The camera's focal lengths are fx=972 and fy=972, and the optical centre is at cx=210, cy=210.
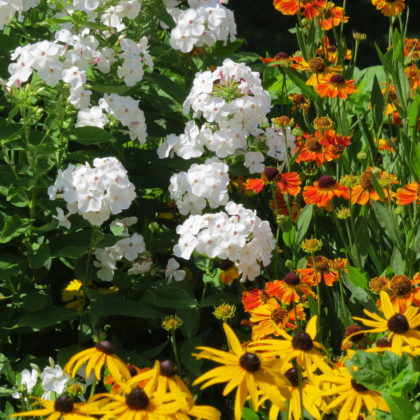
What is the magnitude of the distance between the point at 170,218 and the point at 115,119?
1.63 ft

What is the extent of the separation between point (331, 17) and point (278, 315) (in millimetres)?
1330

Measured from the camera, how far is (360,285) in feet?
7.64

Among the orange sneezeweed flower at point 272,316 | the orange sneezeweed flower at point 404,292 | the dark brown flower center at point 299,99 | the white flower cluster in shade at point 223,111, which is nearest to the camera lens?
the orange sneezeweed flower at point 404,292

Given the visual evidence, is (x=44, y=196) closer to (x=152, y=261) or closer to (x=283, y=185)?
(x=152, y=261)

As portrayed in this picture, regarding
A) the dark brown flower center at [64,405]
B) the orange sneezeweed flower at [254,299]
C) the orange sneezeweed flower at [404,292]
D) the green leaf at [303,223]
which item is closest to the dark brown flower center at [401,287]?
the orange sneezeweed flower at [404,292]

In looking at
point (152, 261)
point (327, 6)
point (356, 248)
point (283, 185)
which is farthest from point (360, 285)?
point (327, 6)

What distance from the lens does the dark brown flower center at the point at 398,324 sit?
182cm

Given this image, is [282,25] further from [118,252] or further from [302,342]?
[302,342]

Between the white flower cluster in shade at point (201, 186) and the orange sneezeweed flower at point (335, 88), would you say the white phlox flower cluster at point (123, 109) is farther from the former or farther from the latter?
the orange sneezeweed flower at point (335, 88)

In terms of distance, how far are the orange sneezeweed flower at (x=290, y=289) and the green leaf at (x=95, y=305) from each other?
16.0 inches

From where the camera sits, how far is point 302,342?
179 centimetres

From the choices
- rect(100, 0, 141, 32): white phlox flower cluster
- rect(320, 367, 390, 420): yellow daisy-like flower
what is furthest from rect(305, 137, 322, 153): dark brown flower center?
rect(320, 367, 390, 420): yellow daisy-like flower

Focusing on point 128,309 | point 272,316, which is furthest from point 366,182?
point 128,309

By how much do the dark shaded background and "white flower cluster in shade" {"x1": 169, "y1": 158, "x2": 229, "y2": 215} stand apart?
486cm
